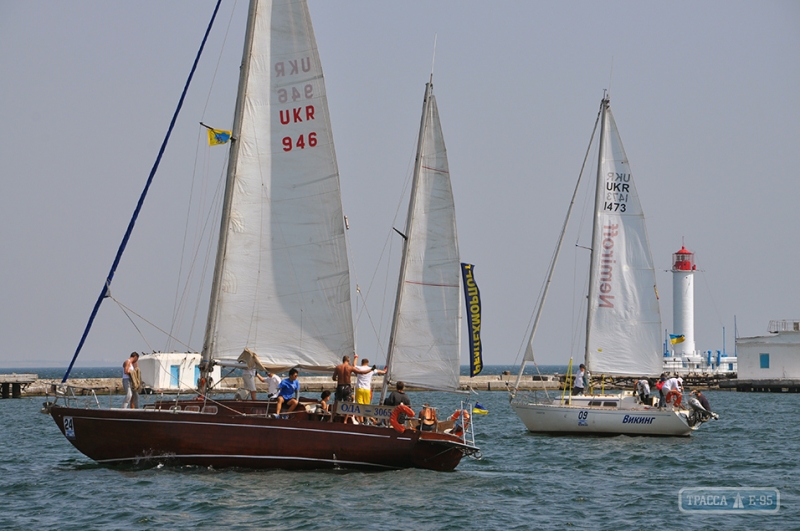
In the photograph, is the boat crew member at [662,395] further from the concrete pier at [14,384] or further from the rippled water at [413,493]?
the concrete pier at [14,384]

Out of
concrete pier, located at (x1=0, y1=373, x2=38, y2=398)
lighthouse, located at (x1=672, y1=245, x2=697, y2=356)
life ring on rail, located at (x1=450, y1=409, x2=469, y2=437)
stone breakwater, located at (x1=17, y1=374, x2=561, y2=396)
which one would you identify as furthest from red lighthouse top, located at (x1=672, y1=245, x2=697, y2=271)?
life ring on rail, located at (x1=450, y1=409, x2=469, y2=437)

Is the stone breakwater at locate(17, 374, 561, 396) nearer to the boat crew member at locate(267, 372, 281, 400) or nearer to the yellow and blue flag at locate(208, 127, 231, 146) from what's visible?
the boat crew member at locate(267, 372, 281, 400)

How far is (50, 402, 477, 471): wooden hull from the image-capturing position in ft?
74.5

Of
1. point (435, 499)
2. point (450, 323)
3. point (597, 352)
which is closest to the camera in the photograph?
point (435, 499)

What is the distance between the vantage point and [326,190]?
24859mm

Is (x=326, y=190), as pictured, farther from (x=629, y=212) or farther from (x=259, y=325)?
(x=629, y=212)

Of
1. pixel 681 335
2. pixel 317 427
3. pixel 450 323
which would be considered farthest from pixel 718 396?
pixel 317 427

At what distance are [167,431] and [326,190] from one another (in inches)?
270

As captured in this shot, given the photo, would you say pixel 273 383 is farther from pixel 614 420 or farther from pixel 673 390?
pixel 673 390

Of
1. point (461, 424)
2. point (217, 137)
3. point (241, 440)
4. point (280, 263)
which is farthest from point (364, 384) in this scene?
point (217, 137)

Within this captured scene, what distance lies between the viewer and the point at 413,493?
21359 millimetres

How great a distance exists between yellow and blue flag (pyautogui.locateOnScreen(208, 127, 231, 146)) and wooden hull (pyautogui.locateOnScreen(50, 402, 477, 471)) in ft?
20.5

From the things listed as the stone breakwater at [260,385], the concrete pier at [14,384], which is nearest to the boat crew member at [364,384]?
the stone breakwater at [260,385]

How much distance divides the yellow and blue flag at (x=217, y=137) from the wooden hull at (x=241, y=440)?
624cm
